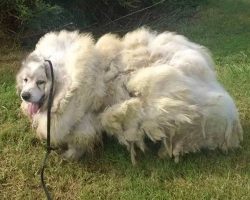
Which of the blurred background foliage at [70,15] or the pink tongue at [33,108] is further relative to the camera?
the blurred background foliage at [70,15]

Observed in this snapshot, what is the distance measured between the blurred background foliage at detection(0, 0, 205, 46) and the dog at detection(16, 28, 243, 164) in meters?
2.56

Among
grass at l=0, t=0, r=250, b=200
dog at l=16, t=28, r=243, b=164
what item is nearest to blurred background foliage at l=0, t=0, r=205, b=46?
grass at l=0, t=0, r=250, b=200

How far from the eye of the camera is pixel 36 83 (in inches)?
156

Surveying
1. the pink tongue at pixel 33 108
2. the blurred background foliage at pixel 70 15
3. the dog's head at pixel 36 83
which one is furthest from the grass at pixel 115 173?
the blurred background foliage at pixel 70 15

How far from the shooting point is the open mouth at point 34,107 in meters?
4.00

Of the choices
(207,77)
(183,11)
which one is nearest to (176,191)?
(207,77)

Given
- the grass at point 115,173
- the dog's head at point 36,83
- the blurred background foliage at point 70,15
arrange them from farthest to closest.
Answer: the blurred background foliage at point 70,15 < the dog's head at point 36,83 < the grass at point 115,173

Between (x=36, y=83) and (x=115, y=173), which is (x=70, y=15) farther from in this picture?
(x=115, y=173)

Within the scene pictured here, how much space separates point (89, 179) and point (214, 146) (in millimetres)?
985

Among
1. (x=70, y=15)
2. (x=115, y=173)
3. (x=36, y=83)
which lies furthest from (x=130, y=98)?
(x=70, y=15)

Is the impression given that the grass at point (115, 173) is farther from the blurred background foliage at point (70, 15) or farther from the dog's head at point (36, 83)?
the blurred background foliage at point (70, 15)

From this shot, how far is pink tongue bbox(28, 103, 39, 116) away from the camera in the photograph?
4047 mm

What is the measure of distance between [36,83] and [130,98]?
28.1 inches

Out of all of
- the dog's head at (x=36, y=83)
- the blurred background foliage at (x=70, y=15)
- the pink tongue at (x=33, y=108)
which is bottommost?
the blurred background foliage at (x=70, y=15)
